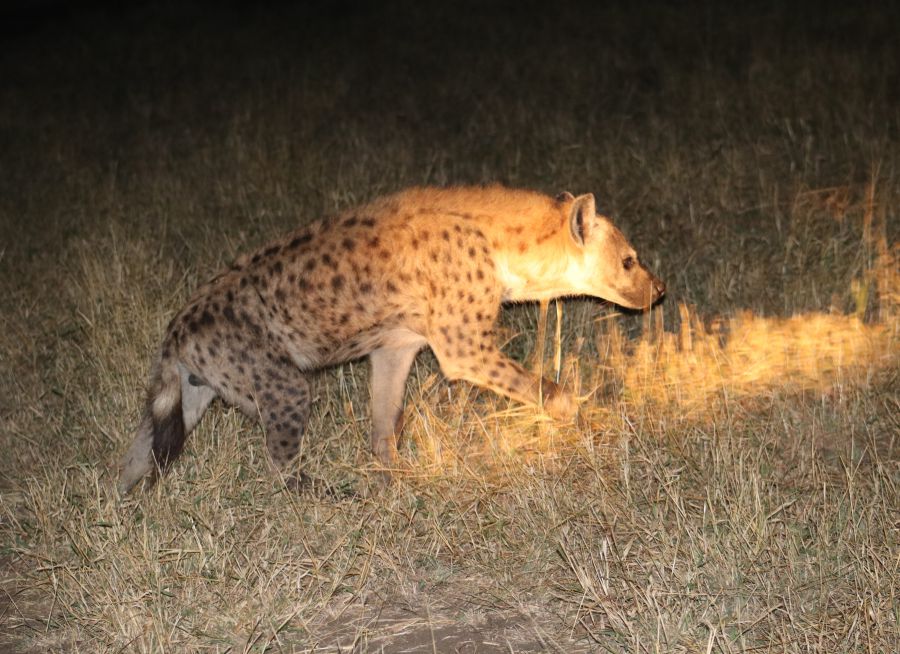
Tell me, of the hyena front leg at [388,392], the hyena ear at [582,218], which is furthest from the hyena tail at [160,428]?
the hyena ear at [582,218]

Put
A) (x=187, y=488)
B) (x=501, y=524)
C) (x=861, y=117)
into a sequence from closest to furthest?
(x=501, y=524)
(x=187, y=488)
(x=861, y=117)

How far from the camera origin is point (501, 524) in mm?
3117

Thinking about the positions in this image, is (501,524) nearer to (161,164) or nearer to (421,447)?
(421,447)

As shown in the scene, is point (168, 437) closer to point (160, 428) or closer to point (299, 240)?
point (160, 428)

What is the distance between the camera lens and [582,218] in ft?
12.1

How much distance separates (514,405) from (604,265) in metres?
0.50

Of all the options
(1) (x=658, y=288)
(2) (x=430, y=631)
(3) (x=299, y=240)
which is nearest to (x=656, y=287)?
(1) (x=658, y=288)

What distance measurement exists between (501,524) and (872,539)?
34.4 inches

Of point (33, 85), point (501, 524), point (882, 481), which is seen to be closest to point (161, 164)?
point (33, 85)

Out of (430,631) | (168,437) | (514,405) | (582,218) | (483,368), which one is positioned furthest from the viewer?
(514,405)

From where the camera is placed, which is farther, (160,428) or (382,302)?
(382,302)

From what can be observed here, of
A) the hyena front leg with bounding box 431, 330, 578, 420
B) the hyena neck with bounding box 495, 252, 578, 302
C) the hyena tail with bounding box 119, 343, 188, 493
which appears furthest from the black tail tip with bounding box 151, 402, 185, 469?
the hyena neck with bounding box 495, 252, 578, 302

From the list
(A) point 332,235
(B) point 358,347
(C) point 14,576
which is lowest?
(C) point 14,576

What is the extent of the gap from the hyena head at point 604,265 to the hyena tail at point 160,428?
1.20 metres
